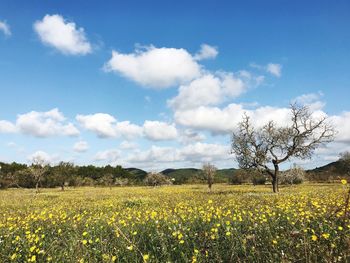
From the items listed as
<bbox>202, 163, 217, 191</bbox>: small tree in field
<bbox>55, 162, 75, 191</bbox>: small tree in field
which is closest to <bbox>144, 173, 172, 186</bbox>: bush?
<bbox>55, 162, 75, 191</bbox>: small tree in field

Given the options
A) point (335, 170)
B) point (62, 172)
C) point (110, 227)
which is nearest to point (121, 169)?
point (62, 172)

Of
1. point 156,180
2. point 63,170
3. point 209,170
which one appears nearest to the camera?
point 209,170

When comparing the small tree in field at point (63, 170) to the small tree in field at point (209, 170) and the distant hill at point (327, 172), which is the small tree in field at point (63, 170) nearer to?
the small tree in field at point (209, 170)

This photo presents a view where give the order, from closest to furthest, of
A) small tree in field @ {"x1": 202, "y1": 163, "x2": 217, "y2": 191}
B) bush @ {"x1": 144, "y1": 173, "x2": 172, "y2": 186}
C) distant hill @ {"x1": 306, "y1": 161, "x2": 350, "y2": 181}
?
small tree in field @ {"x1": 202, "y1": 163, "x2": 217, "y2": 191}
distant hill @ {"x1": 306, "y1": 161, "x2": 350, "y2": 181}
bush @ {"x1": 144, "y1": 173, "x2": 172, "y2": 186}

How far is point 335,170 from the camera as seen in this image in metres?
84.4

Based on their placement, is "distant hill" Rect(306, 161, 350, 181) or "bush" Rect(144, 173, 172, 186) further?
"bush" Rect(144, 173, 172, 186)

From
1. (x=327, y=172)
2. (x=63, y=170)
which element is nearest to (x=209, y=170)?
(x=327, y=172)

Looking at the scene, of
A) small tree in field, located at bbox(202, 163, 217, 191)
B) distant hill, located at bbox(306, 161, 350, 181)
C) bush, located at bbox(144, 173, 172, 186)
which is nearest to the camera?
small tree in field, located at bbox(202, 163, 217, 191)

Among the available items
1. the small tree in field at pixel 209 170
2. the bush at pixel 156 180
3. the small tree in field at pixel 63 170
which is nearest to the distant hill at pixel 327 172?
the small tree in field at pixel 209 170

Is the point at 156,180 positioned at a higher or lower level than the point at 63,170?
lower

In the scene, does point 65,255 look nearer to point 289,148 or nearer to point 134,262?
point 134,262

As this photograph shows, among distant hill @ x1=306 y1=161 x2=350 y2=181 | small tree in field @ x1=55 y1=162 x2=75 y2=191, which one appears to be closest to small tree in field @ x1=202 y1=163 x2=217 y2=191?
distant hill @ x1=306 y1=161 x2=350 y2=181

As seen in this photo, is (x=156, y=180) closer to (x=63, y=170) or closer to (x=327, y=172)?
(x=63, y=170)

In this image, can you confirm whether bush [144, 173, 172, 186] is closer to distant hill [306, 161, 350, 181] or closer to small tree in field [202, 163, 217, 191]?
small tree in field [202, 163, 217, 191]
